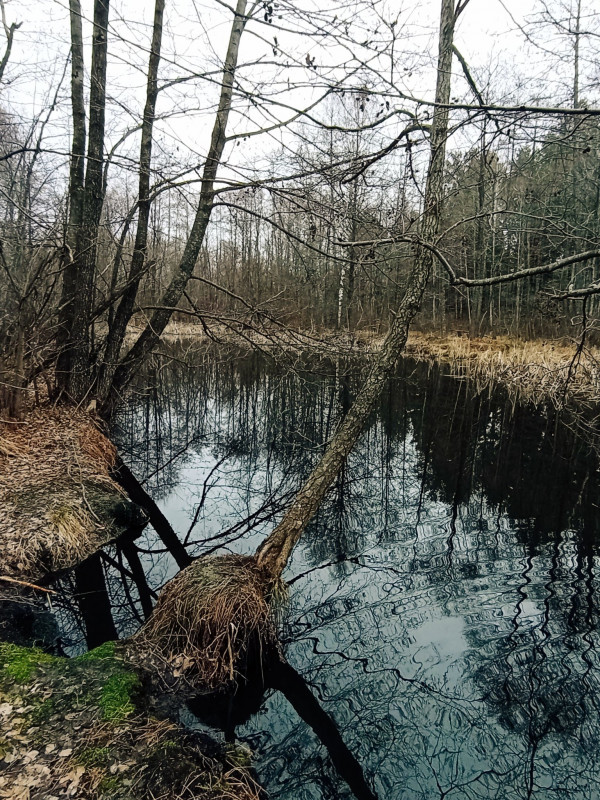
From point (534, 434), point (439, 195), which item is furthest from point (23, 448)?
point (534, 434)

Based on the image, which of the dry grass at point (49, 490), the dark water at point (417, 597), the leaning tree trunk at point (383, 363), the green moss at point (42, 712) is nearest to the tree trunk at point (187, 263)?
the dry grass at point (49, 490)

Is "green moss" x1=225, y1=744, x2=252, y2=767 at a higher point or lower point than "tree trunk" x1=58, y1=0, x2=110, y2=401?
lower

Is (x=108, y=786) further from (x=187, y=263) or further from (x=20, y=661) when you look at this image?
(x=187, y=263)

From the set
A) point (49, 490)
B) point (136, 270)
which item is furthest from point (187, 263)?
point (49, 490)

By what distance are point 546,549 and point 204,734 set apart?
159 inches

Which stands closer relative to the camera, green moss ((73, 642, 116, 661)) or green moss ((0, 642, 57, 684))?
green moss ((0, 642, 57, 684))

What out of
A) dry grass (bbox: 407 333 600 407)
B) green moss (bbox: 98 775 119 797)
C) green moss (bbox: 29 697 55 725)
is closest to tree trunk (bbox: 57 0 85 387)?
green moss (bbox: 29 697 55 725)

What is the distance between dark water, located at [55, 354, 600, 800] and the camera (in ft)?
9.83

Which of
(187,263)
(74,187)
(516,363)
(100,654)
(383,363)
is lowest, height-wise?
(100,654)

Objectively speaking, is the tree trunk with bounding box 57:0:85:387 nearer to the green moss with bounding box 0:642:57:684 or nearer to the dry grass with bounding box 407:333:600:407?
the green moss with bounding box 0:642:57:684

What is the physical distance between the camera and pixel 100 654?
3.29 m

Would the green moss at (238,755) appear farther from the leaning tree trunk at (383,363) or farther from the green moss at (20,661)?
the leaning tree trunk at (383,363)

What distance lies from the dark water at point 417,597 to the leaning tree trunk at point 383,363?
582 millimetres

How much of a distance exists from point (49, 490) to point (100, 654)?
2.45 m
